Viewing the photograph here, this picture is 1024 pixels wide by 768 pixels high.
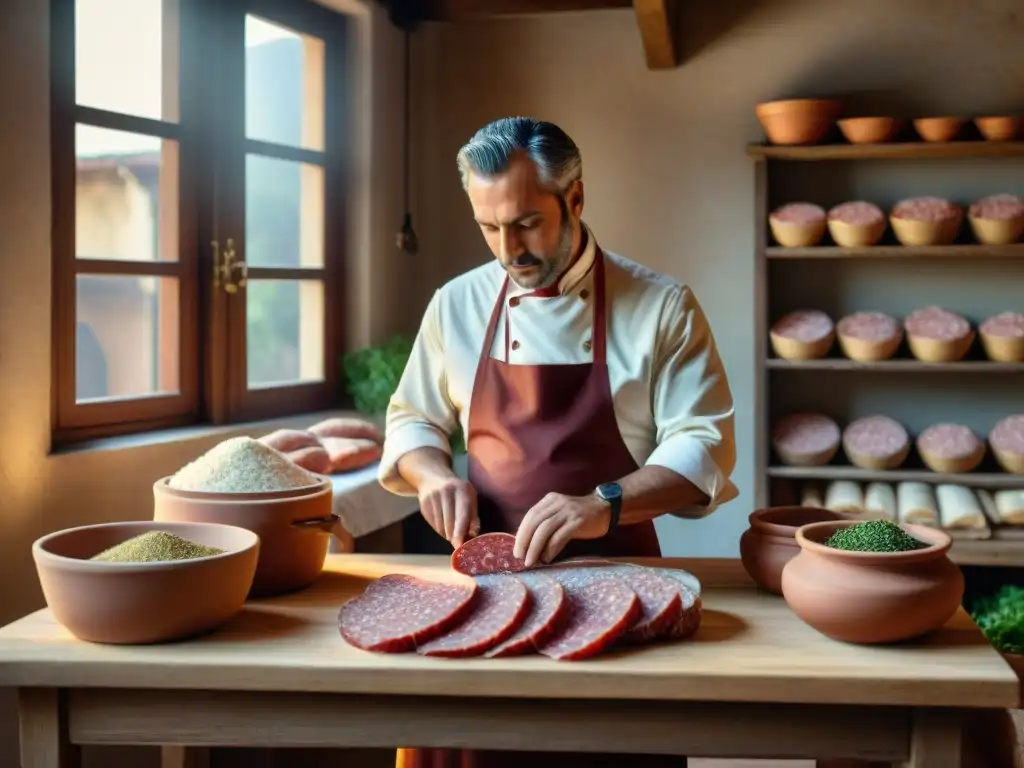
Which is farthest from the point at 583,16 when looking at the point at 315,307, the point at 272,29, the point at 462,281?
the point at 462,281

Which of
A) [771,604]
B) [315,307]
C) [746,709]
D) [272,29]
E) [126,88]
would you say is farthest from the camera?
[315,307]

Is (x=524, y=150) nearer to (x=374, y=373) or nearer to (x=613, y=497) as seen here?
(x=613, y=497)

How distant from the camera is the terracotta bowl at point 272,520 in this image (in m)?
1.85

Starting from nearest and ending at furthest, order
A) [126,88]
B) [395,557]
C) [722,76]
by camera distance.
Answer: [395,557] < [126,88] < [722,76]

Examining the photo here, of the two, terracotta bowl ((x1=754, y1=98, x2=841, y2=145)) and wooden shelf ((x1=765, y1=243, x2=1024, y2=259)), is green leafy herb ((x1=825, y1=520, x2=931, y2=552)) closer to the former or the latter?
wooden shelf ((x1=765, y1=243, x2=1024, y2=259))

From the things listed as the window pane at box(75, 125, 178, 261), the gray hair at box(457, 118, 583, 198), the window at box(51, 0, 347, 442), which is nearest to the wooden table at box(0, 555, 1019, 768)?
the gray hair at box(457, 118, 583, 198)

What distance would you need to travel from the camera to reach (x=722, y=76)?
4828 mm

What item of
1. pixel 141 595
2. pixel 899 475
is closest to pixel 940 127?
pixel 899 475

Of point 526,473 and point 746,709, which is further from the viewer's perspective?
point 526,473

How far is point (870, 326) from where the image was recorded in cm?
451

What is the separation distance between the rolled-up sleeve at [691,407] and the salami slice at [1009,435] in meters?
2.64

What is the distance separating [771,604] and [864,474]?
9.08ft

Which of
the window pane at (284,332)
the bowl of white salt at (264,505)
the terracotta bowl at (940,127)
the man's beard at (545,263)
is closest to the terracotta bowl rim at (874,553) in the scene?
the man's beard at (545,263)

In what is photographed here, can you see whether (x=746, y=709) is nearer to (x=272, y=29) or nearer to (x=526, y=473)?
(x=526, y=473)
